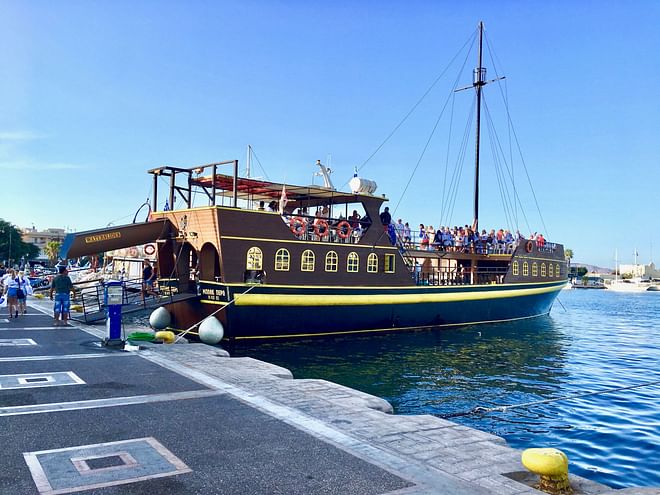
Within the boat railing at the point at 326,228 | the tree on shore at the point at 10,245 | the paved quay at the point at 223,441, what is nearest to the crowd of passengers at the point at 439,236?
the boat railing at the point at 326,228

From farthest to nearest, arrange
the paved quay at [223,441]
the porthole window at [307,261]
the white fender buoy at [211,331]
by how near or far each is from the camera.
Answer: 1. the porthole window at [307,261]
2. the white fender buoy at [211,331]
3. the paved quay at [223,441]

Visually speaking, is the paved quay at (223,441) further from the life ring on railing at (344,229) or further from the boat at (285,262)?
the life ring on railing at (344,229)

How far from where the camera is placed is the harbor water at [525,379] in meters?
9.48

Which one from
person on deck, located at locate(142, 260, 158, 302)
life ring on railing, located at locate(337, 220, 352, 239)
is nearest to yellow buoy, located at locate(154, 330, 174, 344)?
person on deck, located at locate(142, 260, 158, 302)

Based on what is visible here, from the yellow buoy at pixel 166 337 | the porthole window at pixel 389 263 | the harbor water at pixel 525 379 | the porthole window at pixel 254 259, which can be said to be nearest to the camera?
the harbor water at pixel 525 379

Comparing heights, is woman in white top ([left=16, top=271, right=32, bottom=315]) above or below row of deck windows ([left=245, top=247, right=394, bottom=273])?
below

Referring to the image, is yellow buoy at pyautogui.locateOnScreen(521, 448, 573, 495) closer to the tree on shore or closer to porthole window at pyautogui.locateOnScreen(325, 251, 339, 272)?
porthole window at pyautogui.locateOnScreen(325, 251, 339, 272)

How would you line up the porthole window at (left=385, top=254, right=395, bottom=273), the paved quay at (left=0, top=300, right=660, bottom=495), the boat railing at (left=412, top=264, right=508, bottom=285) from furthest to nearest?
the boat railing at (left=412, top=264, right=508, bottom=285) < the porthole window at (left=385, top=254, right=395, bottom=273) < the paved quay at (left=0, top=300, right=660, bottom=495)

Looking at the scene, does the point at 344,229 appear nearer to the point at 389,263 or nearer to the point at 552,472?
the point at 389,263

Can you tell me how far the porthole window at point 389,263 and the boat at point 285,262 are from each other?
0.05 meters

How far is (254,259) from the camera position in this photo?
60.5ft

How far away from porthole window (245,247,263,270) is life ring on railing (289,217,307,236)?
6.08 feet

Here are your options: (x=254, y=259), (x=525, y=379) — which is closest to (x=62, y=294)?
(x=254, y=259)

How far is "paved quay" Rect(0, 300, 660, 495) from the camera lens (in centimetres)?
520
